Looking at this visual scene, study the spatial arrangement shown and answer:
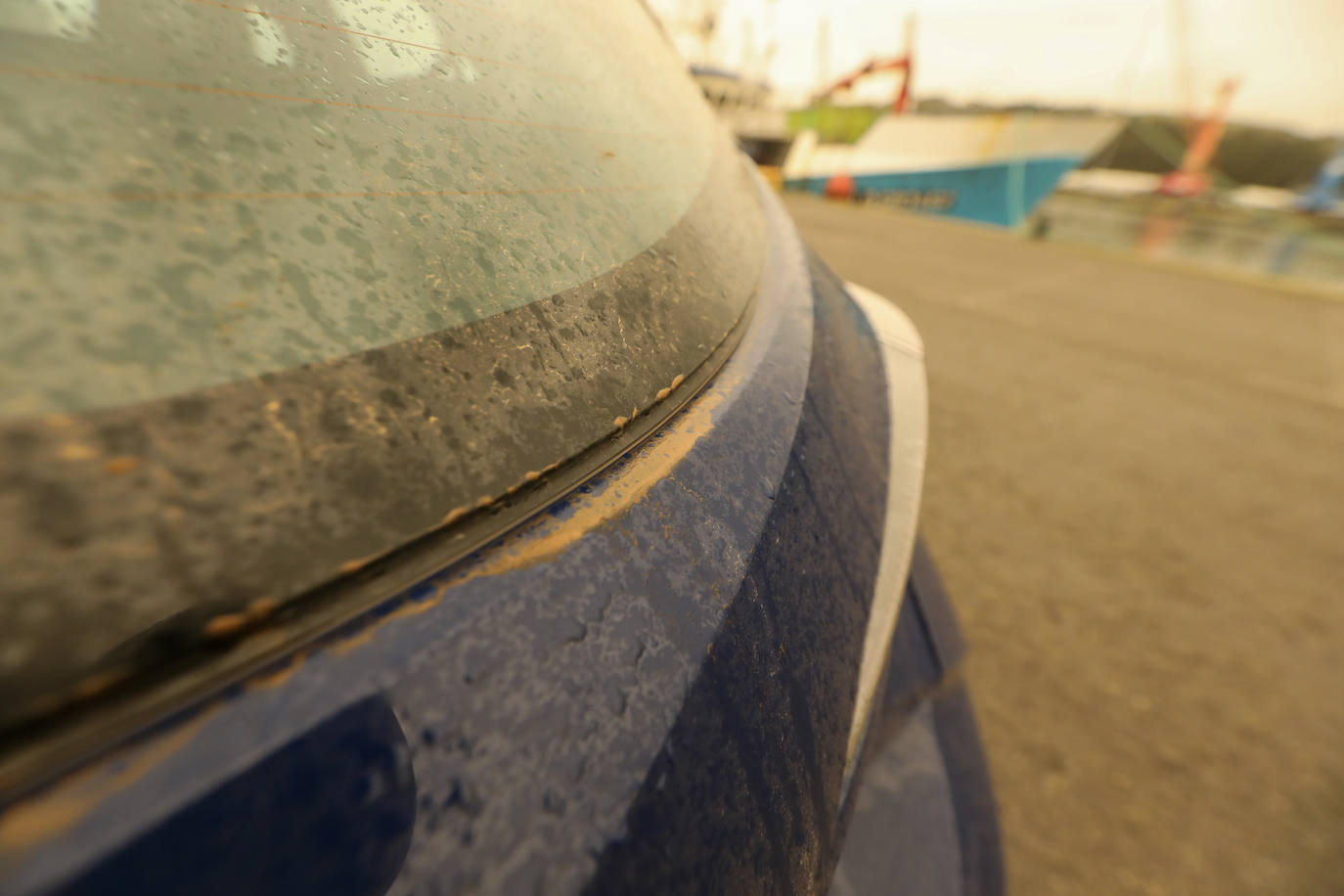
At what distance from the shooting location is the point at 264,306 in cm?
35

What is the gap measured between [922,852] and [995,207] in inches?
933

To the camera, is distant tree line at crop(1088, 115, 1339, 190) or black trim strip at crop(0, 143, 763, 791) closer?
black trim strip at crop(0, 143, 763, 791)

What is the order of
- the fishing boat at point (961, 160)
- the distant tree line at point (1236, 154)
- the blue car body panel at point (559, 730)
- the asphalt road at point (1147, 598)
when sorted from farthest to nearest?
the distant tree line at point (1236, 154), the fishing boat at point (961, 160), the asphalt road at point (1147, 598), the blue car body panel at point (559, 730)

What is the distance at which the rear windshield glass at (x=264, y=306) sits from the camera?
11.1 inches

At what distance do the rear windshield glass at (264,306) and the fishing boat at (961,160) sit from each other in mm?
22329

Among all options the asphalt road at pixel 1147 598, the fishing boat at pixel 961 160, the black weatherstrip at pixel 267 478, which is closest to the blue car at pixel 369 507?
the black weatherstrip at pixel 267 478

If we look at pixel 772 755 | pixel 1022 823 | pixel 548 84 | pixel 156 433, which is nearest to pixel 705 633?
pixel 772 755

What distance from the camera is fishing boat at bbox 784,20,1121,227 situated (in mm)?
19203

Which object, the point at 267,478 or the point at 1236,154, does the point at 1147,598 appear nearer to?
the point at 267,478

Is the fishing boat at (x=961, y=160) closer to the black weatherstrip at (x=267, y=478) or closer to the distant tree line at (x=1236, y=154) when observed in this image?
the black weatherstrip at (x=267, y=478)

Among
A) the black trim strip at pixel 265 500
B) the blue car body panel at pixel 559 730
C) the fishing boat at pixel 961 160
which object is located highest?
the black trim strip at pixel 265 500

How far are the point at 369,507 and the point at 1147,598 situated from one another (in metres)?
2.57

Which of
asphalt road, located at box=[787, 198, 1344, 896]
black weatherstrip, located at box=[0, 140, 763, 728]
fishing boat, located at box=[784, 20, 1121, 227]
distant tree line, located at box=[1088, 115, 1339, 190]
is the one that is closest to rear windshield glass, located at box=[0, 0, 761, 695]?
black weatherstrip, located at box=[0, 140, 763, 728]

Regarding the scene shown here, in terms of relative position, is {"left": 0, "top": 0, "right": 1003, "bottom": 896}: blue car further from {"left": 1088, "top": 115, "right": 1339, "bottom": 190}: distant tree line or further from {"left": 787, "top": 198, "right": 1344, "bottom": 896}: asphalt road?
{"left": 1088, "top": 115, "right": 1339, "bottom": 190}: distant tree line
